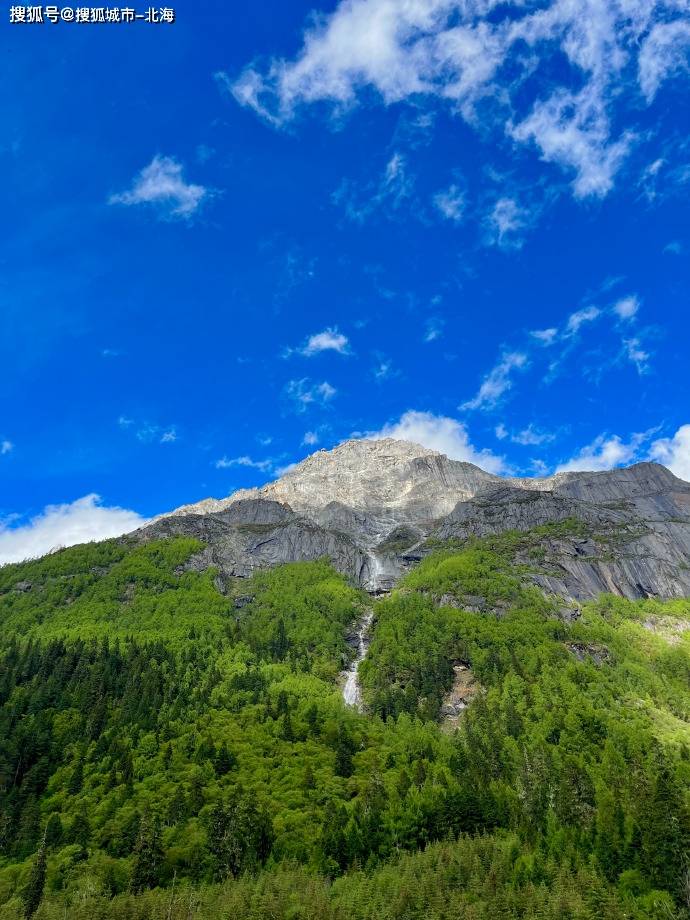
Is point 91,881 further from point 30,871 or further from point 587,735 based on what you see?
point 587,735

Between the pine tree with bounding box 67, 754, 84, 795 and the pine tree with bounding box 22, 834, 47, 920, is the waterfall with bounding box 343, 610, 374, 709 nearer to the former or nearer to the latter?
the pine tree with bounding box 67, 754, 84, 795

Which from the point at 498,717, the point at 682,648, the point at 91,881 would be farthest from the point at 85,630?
the point at 682,648

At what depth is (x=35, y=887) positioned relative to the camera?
85938 mm

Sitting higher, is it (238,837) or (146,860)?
(146,860)

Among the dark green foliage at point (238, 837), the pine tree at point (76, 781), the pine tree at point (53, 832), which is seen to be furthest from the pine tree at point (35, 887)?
the dark green foliage at point (238, 837)

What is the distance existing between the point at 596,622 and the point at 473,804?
101 m

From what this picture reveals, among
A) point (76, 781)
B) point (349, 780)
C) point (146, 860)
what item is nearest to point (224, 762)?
point (349, 780)

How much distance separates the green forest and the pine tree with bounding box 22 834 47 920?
30 cm

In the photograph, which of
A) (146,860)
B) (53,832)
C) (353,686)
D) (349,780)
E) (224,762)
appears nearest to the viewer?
(146,860)

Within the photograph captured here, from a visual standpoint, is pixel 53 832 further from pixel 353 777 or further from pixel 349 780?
pixel 353 777

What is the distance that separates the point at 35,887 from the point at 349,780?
5315cm

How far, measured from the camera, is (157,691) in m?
146

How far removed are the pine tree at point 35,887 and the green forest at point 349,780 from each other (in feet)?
1.00

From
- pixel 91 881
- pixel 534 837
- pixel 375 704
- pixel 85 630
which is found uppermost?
pixel 85 630
